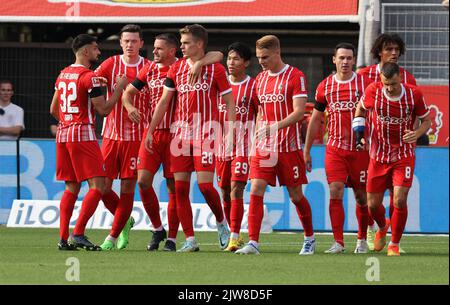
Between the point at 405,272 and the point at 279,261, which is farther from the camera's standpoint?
the point at 279,261

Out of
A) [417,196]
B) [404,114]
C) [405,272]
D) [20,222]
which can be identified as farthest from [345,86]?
[20,222]

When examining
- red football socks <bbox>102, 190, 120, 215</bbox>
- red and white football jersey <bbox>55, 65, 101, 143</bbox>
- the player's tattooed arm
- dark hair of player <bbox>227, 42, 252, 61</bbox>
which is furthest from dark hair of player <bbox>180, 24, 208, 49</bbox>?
the player's tattooed arm

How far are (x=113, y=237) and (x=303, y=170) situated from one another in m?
2.12

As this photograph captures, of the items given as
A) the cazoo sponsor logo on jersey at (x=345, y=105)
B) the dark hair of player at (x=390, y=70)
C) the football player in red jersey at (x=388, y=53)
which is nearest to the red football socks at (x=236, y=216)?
the cazoo sponsor logo on jersey at (x=345, y=105)

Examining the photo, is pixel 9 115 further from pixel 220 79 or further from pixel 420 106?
pixel 420 106

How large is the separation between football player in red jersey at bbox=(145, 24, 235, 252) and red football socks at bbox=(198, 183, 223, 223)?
0.04ft

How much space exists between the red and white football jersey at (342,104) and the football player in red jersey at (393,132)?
496 millimetres

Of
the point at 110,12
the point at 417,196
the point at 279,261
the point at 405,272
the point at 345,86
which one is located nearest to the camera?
the point at 405,272

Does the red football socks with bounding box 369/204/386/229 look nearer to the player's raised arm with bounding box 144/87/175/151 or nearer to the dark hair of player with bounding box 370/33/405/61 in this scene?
the dark hair of player with bounding box 370/33/405/61

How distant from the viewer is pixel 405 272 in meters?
10.5

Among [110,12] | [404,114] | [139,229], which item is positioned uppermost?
[110,12]

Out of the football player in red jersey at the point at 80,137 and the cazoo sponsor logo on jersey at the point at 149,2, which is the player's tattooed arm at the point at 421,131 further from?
the cazoo sponsor logo on jersey at the point at 149,2

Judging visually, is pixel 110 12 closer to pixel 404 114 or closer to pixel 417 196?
pixel 417 196

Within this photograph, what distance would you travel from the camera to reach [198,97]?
42.1 feet
